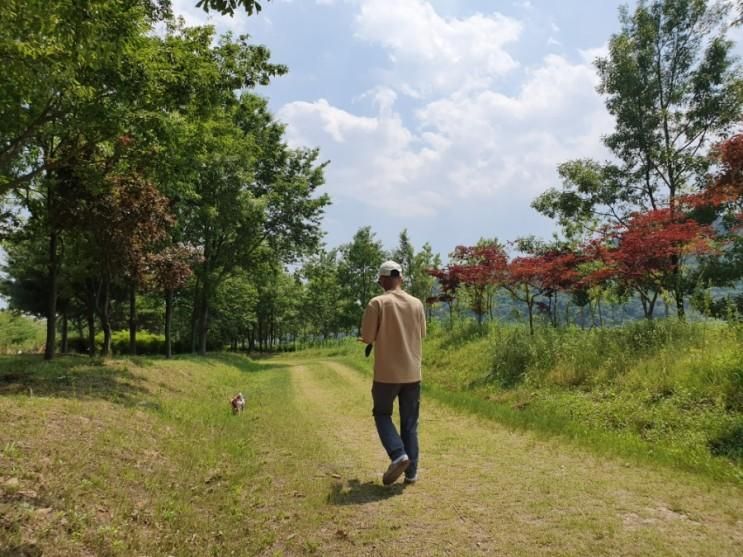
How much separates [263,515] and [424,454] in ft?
8.56

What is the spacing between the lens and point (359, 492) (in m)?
5.09

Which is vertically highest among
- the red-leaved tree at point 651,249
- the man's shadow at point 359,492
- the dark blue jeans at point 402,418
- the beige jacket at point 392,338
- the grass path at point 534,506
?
the red-leaved tree at point 651,249

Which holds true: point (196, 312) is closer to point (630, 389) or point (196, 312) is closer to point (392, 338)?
point (630, 389)

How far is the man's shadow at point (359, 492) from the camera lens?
4.85 metres

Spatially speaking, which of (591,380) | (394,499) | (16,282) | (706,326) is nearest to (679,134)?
(706,326)

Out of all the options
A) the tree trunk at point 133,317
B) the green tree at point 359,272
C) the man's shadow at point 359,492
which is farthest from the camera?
the green tree at point 359,272

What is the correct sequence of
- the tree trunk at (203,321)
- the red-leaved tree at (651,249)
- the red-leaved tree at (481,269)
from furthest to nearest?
the tree trunk at (203,321)
the red-leaved tree at (481,269)
the red-leaved tree at (651,249)

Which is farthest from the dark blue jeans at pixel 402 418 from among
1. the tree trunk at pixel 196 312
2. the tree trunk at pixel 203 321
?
the tree trunk at pixel 203 321

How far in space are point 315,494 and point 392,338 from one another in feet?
5.94

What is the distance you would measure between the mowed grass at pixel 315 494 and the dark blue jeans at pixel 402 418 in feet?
1.28

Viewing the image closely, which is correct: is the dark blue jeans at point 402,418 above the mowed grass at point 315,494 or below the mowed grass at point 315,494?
above

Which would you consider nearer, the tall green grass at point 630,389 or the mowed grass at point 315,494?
the mowed grass at point 315,494

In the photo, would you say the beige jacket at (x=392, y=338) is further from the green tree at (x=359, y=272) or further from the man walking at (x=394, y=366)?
the green tree at (x=359, y=272)

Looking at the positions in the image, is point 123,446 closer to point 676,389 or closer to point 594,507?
point 594,507
